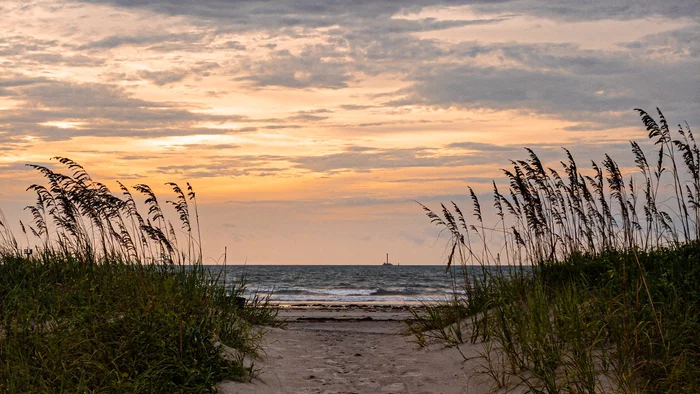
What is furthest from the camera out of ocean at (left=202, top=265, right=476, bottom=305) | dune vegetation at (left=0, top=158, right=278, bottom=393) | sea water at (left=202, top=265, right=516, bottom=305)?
ocean at (left=202, top=265, right=476, bottom=305)

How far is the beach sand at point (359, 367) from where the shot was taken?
26.4 ft

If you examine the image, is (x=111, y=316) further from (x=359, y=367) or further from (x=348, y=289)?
(x=348, y=289)

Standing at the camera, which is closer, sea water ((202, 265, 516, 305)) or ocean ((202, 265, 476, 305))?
sea water ((202, 265, 516, 305))

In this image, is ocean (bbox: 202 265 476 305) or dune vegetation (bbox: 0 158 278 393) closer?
dune vegetation (bbox: 0 158 278 393)

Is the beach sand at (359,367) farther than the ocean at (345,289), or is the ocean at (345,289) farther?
the ocean at (345,289)

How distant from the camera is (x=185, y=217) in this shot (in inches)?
383

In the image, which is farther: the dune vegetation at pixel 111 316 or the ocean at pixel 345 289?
the ocean at pixel 345 289

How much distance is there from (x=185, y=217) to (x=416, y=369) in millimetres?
4108

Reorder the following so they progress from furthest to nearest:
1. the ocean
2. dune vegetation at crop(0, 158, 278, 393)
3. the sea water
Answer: the ocean, the sea water, dune vegetation at crop(0, 158, 278, 393)

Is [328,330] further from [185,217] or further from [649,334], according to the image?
[649,334]

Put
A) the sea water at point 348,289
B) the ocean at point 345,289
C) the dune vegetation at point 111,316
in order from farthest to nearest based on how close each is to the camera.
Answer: the ocean at point 345,289 < the sea water at point 348,289 < the dune vegetation at point 111,316

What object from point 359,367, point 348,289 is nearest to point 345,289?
point 348,289

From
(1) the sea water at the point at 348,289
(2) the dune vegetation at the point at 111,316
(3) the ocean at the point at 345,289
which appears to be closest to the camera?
(2) the dune vegetation at the point at 111,316

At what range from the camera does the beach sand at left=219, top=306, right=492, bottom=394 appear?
8039 mm
